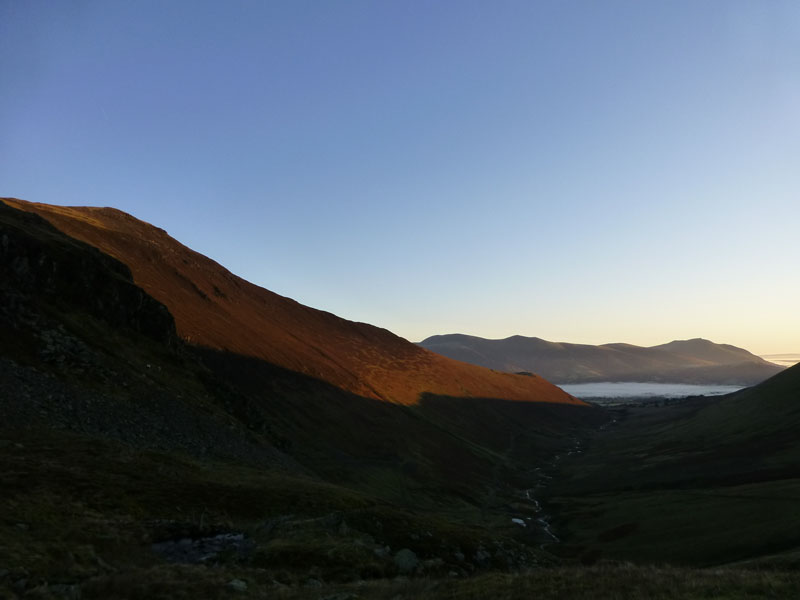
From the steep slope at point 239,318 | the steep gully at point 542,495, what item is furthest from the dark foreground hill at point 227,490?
the steep slope at point 239,318

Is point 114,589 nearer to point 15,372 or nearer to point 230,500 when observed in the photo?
point 230,500

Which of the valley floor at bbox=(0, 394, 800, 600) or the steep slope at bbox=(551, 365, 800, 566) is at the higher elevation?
the valley floor at bbox=(0, 394, 800, 600)

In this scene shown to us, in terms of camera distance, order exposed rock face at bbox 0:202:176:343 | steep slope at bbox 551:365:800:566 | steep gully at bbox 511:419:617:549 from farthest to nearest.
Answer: steep gully at bbox 511:419:617:549 < exposed rock face at bbox 0:202:176:343 < steep slope at bbox 551:365:800:566

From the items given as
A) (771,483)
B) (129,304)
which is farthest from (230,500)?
(771,483)

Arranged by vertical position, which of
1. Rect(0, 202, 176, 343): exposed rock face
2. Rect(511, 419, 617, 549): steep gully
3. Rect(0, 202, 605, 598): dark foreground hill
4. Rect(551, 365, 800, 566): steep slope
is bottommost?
Answer: Rect(511, 419, 617, 549): steep gully

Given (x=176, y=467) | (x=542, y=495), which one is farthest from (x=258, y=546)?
(x=542, y=495)

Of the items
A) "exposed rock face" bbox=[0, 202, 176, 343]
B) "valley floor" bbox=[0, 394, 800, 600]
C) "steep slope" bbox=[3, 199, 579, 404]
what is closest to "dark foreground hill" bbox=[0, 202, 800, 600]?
"valley floor" bbox=[0, 394, 800, 600]

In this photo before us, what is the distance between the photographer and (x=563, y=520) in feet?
284

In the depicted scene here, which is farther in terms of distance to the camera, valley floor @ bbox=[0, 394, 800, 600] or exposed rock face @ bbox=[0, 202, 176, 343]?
exposed rock face @ bbox=[0, 202, 176, 343]

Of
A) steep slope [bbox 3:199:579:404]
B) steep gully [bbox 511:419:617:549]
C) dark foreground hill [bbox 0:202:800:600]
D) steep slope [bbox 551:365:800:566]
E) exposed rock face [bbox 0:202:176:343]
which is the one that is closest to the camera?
dark foreground hill [bbox 0:202:800:600]

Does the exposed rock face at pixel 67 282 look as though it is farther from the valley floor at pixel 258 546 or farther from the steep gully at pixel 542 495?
the steep gully at pixel 542 495

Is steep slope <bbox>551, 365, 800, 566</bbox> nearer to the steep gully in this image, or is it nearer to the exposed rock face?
the steep gully

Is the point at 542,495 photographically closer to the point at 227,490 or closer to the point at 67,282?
the point at 227,490

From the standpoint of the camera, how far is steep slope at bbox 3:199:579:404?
10800 centimetres
